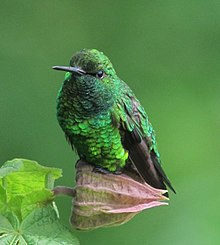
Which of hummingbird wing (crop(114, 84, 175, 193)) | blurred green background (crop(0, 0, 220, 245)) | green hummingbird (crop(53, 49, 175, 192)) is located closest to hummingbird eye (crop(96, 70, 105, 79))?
green hummingbird (crop(53, 49, 175, 192))

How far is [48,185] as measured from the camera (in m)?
2.16

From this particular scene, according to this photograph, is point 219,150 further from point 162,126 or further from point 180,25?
point 180,25

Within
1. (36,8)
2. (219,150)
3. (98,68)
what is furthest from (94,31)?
(98,68)

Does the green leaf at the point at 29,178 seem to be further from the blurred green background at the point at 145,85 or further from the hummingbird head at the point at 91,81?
the blurred green background at the point at 145,85

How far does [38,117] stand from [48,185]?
198 cm

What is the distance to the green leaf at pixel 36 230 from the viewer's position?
6.54 feet

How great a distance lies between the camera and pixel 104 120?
2623 mm

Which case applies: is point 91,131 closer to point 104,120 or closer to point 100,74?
point 104,120

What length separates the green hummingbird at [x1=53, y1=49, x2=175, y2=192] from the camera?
2.51 meters

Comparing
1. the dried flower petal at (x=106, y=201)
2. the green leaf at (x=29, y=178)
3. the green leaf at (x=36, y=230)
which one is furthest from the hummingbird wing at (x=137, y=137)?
the green leaf at (x=36, y=230)

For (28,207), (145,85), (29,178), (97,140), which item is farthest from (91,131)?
(145,85)

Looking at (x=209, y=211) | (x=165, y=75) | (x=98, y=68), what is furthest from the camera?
(x=165, y=75)

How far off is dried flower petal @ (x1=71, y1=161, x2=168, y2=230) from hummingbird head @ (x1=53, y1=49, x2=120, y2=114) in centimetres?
41

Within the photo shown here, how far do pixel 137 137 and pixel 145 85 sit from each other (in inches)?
59.7
